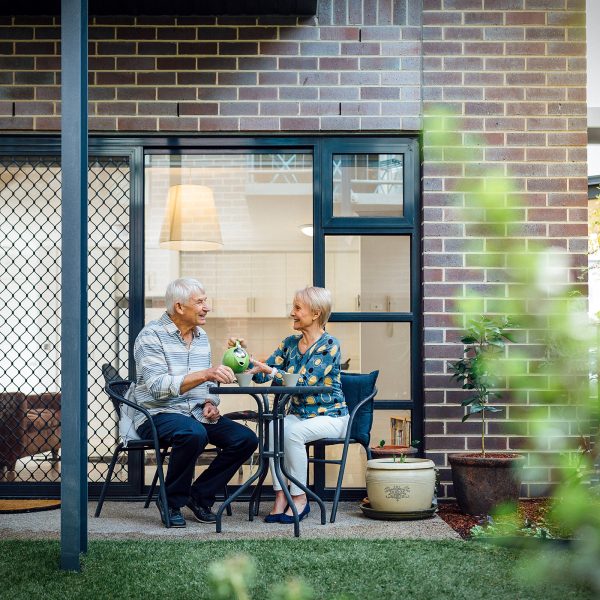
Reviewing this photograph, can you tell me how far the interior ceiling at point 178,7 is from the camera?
473cm

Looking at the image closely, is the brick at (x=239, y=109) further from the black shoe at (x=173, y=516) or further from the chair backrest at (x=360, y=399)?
the black shoe at (x=173, y=516)

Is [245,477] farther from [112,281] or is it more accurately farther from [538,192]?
[538,192]

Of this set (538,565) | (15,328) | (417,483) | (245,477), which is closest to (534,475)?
(538,565)

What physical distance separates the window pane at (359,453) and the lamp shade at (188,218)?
1369 mm

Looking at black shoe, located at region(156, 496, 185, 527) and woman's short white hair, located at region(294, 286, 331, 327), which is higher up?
woman's short white hair, located at region(294, 286, 331, 327)

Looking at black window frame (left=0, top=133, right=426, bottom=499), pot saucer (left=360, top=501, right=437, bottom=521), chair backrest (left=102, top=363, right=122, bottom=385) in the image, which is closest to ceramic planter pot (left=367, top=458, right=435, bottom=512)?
pot saucer (left=360, top=501, right=437, bottom=521)

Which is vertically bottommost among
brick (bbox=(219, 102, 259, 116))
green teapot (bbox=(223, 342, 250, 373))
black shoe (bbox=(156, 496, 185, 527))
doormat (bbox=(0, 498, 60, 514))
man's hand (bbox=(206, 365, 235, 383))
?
doormat (bbox=(0, 498, 60, 514))

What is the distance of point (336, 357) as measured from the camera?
4.34 meters

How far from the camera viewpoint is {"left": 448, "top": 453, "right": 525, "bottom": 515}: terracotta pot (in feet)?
13.8

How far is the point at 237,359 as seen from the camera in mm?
4008

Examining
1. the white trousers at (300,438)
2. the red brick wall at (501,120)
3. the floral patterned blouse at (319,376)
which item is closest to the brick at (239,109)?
the red brick wall at (501,120)

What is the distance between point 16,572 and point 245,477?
6.44 feet

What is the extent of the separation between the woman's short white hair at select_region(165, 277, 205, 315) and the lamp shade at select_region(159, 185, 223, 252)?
0.84 metres

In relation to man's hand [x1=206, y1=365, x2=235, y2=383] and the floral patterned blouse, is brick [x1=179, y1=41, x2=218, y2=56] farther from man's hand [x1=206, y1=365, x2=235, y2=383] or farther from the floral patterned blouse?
man's hand [x1=206, y1=365, x2=235, y2=383]
